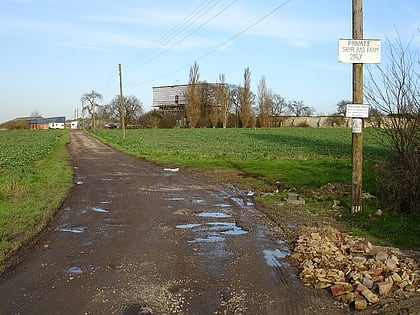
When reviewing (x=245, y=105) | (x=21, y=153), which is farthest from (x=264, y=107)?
(x=21, y=153)

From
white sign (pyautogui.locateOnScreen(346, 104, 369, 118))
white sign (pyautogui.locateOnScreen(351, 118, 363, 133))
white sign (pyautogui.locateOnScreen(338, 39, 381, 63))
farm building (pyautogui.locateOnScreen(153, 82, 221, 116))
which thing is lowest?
white sign (pyautogui.locateOnScreen(351, 118, 363, 133))

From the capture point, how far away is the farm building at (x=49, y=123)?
145 meters

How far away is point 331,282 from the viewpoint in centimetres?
638

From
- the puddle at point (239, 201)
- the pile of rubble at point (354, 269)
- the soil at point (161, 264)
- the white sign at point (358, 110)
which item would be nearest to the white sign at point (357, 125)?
the white sign at point (358, 110)

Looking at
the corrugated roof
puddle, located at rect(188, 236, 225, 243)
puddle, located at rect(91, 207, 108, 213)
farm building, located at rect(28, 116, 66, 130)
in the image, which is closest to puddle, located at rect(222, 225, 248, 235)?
puddle, located at rect(188, 236, 225, 243)

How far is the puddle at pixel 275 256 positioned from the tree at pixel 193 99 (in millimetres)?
95512

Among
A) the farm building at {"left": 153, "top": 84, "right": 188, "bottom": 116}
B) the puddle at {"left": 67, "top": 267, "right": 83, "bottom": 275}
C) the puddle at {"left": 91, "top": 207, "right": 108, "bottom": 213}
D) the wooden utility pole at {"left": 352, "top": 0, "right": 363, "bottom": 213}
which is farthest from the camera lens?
the farm building at {"left": 153, "top": 84, "right": 188, "bottom": 116}

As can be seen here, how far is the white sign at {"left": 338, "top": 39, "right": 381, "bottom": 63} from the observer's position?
1076cm

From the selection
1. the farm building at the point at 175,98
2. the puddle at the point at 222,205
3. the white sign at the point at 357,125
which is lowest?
the puddle at the point at 222,205

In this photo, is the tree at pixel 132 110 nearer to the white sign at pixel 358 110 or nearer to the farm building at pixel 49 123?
the farm building at pixel 49 123

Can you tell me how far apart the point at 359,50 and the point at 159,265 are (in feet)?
22.3

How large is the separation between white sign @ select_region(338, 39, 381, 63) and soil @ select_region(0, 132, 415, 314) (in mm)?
3902

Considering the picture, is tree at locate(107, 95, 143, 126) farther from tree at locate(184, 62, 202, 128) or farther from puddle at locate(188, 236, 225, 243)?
puddle at locate(188, 236, 225, 243)

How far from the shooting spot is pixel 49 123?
14938 cm
